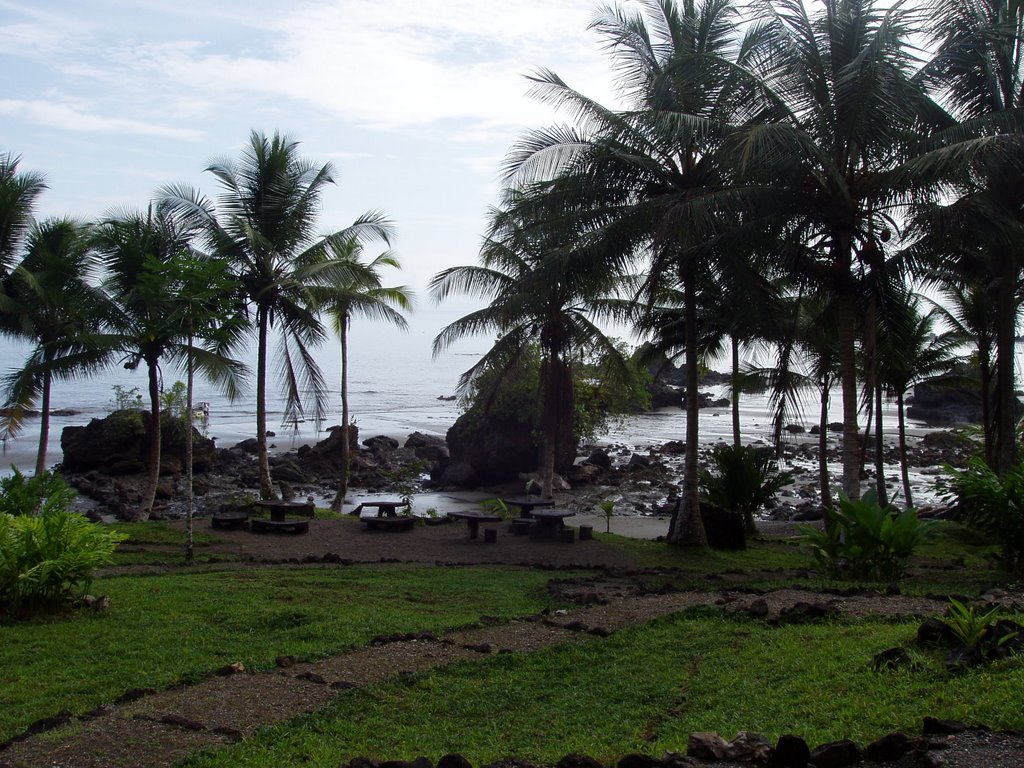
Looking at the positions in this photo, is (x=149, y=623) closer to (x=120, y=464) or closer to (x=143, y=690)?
(x=143, y=690)

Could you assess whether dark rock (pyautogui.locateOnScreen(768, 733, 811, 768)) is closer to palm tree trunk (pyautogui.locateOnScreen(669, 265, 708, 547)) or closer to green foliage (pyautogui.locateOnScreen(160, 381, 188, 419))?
palm tree trunk (pyautogui.locateOnScreen(669, 265, 708, 547))

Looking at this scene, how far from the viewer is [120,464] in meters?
31.6

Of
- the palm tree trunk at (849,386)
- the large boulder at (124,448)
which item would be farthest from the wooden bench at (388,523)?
the large boulder at (124,448)

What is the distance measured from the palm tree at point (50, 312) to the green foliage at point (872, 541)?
14.1 metres

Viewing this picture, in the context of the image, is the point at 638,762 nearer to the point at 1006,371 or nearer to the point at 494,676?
the point at 494,676

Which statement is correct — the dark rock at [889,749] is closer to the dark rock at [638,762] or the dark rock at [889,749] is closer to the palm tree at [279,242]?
the dark rock at [638,762]

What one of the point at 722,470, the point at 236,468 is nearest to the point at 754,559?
the point at 722,470

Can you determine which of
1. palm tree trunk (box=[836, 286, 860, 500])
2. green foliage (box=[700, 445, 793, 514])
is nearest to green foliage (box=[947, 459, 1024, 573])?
palm tree trunk (box=[836, 286, 860, 500])

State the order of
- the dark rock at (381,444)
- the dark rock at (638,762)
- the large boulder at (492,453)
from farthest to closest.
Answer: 1. the dark rock at (381,444)
2. the large boulder at (492,453)
3. the dark rock at (638,762)

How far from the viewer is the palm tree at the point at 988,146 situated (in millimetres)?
12789

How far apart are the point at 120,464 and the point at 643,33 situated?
24.2m

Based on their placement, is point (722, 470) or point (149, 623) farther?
point (722, 470)

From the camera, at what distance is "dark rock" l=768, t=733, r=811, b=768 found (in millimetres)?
4441

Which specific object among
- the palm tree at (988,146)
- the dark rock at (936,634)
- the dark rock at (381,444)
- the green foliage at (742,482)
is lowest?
the dark rock at (936,634)
